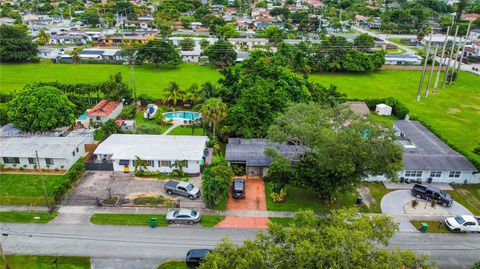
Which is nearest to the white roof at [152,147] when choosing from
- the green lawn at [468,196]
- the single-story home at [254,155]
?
the single-story home at [254,155]

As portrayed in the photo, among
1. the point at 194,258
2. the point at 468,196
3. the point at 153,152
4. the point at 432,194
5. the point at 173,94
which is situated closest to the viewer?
the point at 194,258

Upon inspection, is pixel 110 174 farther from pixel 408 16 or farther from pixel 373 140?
pixel 408 16

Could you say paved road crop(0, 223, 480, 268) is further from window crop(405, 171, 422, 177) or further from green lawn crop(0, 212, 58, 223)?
window crop(405, 171, 422, 177)

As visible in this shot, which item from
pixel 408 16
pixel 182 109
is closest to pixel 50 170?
pixel 182 109

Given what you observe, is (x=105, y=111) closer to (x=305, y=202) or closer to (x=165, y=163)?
(x=165, y=163)

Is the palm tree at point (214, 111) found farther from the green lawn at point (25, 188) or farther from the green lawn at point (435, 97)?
the green lawn at point (435, 97)

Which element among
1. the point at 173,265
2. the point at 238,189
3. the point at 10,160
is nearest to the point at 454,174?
the point at 238,189

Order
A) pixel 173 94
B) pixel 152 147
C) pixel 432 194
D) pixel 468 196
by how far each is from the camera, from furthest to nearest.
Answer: pixel 173 94 < pixel 152 147 < pixel 468 196 < pixel 432 194
